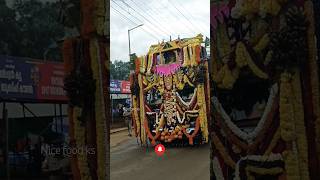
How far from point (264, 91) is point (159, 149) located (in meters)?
9.42

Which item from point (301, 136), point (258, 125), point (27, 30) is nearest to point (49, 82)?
point (27, 30)

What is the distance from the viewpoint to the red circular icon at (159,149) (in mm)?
13874

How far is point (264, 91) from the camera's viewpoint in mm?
5035

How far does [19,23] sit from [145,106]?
6773 millimetres

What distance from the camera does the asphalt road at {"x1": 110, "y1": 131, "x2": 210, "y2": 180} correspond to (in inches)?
413

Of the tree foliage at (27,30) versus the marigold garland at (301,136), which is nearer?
the marigold garland at (301,136)

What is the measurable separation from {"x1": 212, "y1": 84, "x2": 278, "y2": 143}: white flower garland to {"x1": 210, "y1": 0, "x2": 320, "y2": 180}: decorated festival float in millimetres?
11

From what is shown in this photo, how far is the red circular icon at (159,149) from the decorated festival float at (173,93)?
0.73 ft

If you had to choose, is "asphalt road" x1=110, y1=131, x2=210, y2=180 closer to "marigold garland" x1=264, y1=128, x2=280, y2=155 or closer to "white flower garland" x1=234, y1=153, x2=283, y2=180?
"white flower garland" x1=234, y1=153, x2=283, y2=180

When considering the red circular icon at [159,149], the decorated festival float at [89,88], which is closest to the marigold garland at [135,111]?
the red circular icon at [159,149]

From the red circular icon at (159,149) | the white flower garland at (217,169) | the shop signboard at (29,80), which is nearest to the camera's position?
the white flower garland at (217,169)

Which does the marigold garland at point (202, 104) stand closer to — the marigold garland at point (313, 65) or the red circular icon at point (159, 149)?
the red circular icon at point (159, 149)

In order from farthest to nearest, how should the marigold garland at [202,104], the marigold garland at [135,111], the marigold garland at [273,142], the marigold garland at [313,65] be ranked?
the marigold garland at [135,111]
the marigold garland at [202,104]
the marigold garland at [273,142]
the marigold garland at [313,65]

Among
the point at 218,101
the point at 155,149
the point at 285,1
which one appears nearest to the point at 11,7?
the point at 218,101
